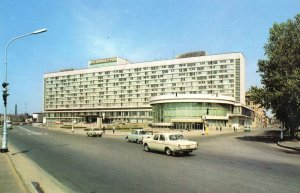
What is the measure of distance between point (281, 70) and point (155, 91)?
9963cm

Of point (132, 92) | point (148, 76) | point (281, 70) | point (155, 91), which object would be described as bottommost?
point (281, 70)

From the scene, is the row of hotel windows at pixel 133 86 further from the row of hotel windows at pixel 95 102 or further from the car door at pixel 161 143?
the car door at pixel 161 143

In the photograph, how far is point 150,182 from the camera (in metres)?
12.0

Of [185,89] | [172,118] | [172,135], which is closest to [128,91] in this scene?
[185,89]

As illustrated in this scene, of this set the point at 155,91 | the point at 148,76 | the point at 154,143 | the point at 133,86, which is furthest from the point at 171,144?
the point at 133,86

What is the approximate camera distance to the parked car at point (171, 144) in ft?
69.2

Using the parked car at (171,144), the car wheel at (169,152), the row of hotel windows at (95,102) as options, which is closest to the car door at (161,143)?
the parked car at (171,144)

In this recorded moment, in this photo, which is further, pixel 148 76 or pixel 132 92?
pixel 132 92

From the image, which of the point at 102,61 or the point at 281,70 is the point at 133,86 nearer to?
the point at 102,61

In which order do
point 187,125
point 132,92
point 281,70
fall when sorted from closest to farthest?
point 281,70 < point 187,125 < point 132,92

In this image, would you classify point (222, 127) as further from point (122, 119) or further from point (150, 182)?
point (150, 182)

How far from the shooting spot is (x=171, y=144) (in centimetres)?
2147

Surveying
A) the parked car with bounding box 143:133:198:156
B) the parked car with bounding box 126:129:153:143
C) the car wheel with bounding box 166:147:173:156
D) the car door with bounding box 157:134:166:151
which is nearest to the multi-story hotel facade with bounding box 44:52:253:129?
the parked car with bounding box 126:129:153:143

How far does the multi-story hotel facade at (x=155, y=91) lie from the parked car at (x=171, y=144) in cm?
5983
